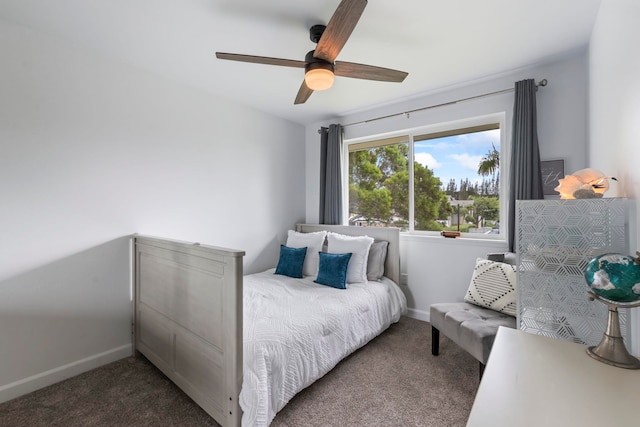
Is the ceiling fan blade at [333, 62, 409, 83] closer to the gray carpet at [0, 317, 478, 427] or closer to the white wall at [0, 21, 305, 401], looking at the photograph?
the white wall at [0, 21, 305, 401]

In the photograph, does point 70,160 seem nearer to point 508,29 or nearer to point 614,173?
point 508,29

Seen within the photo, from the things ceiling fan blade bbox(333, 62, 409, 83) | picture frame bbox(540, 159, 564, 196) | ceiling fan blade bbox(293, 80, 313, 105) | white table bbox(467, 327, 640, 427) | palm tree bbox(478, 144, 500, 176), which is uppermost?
ceiling fan blade bbox(333, 62, 409, 83)

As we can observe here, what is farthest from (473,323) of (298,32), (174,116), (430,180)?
(174,116)

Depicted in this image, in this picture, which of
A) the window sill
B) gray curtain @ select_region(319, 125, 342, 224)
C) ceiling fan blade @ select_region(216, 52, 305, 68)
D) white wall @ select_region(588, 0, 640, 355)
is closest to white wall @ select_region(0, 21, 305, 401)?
ceiling fan blade @ select_region(216, 52, 305, 68)

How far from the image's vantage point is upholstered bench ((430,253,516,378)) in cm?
184

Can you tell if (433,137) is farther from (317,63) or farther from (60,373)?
(60,373)

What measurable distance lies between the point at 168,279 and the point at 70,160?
3.83ft

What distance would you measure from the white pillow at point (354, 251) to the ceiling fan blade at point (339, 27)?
5.84ft

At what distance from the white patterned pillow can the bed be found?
83 cm

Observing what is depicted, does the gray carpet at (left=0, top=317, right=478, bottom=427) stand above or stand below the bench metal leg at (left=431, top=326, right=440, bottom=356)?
below

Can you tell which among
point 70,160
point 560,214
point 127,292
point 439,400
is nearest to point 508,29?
point 560,214

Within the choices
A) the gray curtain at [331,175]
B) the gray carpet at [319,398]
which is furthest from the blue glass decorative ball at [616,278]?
the gray curtain at [331,175]

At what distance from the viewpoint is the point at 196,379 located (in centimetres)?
173

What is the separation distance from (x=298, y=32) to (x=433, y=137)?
1.88m
